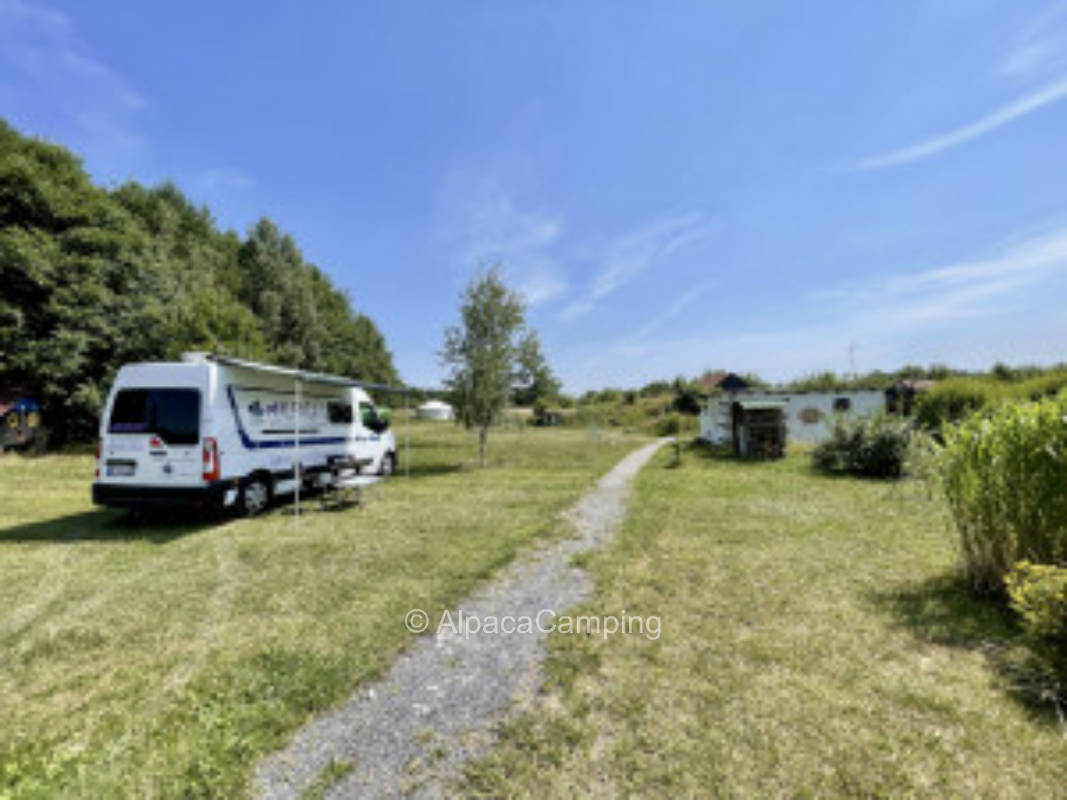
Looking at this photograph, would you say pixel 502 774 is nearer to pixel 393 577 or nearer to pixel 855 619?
pixel 393 577

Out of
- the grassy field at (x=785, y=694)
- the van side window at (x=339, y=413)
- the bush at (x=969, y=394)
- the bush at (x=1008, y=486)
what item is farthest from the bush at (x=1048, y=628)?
the bush at (x=969, y=394)

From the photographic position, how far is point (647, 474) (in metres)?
11.7

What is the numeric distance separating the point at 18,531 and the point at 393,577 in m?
6.01

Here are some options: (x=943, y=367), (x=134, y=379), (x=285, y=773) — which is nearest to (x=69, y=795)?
(x=285, y=773)

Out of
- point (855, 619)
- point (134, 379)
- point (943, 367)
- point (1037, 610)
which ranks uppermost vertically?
point (943, 367)

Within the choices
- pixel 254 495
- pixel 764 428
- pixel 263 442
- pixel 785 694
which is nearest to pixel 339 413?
pixel 263 442

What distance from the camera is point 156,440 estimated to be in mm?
5969

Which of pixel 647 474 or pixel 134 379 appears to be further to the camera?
pixel 647 474

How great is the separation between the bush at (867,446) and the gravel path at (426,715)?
10.2 metres

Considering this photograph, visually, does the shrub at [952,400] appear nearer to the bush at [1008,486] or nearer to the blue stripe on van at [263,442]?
the bush at [1008,486]

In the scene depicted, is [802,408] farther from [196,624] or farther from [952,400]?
[196,624]

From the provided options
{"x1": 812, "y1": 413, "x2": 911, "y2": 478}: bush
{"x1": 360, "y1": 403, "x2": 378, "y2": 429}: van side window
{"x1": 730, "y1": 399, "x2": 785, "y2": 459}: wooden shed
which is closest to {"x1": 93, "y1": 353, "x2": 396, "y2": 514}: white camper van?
{"x1": 360, "y1": 403, "x2": 378, "y2": 429}: van side window

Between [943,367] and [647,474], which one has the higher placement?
[943,367]

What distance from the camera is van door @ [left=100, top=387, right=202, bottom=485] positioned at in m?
5.96
